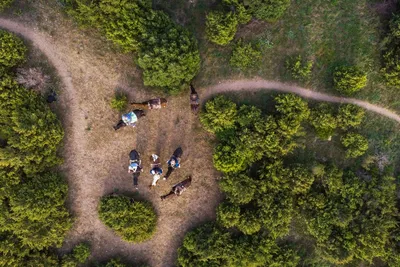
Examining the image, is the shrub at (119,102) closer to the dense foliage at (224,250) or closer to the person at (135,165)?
the person at (135,165)

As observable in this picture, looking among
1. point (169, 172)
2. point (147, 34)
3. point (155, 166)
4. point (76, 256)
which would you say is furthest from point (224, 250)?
point (147, 34)

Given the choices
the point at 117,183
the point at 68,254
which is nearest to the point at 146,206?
the point at 117,183

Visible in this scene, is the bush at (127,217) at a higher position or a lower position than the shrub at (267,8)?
lower

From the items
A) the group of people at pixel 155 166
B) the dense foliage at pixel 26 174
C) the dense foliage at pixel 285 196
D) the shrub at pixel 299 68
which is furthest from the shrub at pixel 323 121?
the dense foliage at pixel 26 174

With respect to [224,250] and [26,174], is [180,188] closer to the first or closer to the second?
[224,250]

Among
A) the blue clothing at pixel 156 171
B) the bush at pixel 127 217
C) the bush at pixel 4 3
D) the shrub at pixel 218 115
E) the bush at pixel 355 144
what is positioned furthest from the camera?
the bush at pixel 355 144

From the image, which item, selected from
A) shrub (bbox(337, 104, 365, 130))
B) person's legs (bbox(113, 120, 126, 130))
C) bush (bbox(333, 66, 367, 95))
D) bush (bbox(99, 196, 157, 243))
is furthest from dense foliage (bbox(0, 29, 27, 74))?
shrub (bbox(337, 104, 365, 130))
